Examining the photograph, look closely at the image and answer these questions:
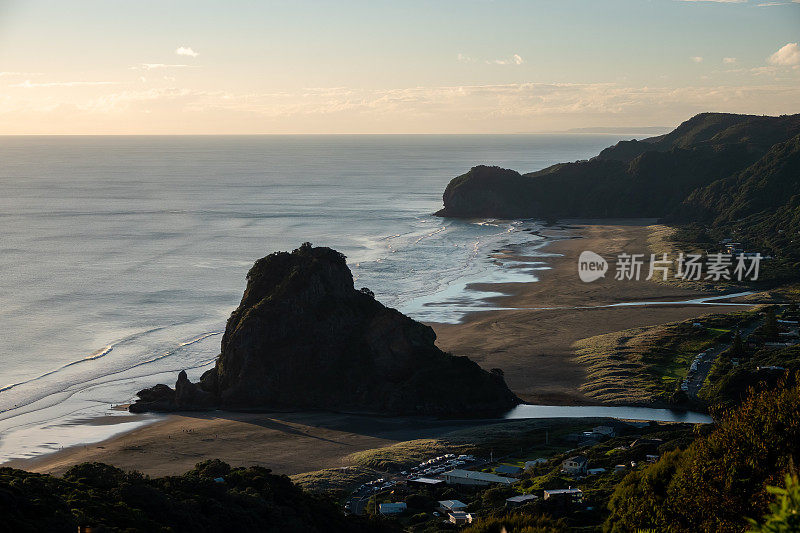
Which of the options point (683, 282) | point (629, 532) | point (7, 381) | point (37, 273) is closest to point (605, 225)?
point (683, 282)

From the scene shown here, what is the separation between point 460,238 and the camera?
152 meters

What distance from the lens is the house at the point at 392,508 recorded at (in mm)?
41281

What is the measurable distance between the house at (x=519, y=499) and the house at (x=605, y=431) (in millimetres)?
13754

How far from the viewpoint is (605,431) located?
2090 inches

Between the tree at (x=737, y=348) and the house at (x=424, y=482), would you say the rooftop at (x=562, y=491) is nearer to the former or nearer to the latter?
the house at (x=424, y=482)

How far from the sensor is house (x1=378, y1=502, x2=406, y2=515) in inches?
1625

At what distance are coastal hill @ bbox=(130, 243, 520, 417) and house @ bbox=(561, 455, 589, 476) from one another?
51.1ft

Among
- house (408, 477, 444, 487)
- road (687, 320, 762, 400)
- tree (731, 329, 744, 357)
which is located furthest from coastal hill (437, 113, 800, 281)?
house (408, 477, 444, 487)

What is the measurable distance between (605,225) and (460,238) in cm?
3583

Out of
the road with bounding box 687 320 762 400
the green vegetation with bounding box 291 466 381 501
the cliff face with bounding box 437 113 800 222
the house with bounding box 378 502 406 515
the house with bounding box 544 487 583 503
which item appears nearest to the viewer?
the house with bounding box 544 487 583 503

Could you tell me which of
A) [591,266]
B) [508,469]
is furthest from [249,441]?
[591,266]

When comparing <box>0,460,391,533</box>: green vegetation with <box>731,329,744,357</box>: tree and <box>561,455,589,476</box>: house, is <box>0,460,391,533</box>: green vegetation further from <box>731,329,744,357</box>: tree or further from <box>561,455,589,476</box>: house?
<box>731,329,744,357</box>: tree

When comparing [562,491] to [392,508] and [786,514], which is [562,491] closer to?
[392,508]

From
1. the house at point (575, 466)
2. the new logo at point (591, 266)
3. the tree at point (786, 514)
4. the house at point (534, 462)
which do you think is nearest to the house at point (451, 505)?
the house at point (575, 466)
